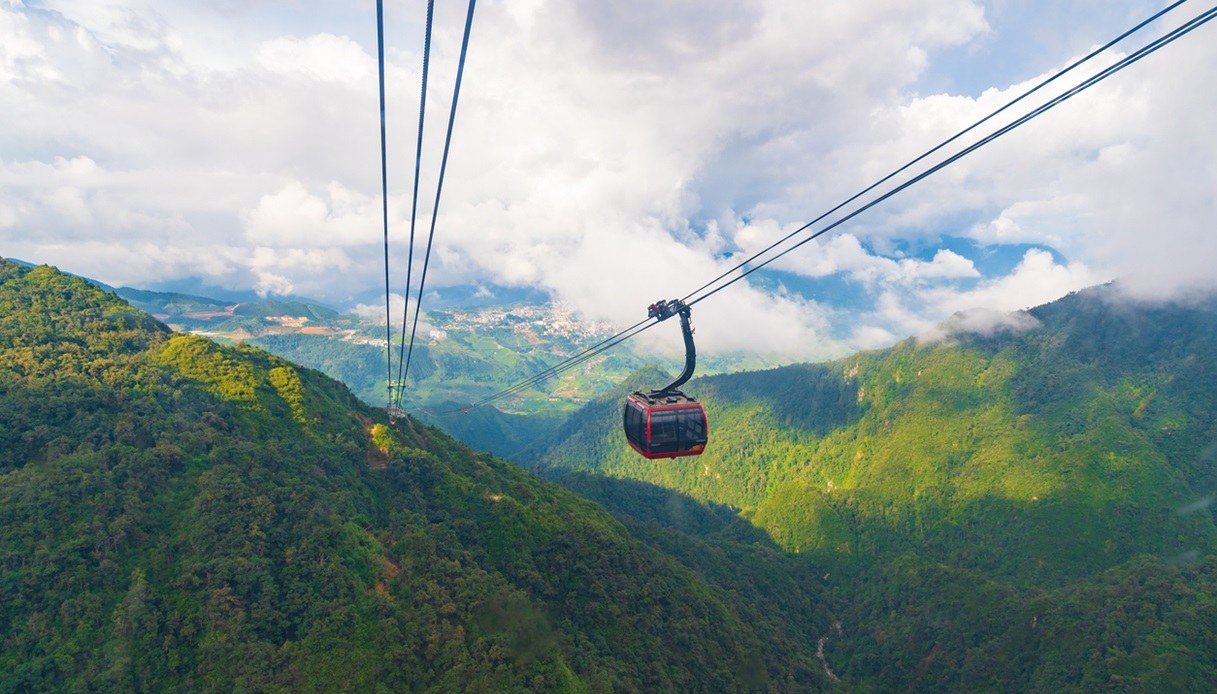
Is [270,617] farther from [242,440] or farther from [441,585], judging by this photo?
[242,440]

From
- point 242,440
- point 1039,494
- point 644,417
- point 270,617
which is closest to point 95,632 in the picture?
point 270,617

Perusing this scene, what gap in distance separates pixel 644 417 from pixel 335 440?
68564 mm

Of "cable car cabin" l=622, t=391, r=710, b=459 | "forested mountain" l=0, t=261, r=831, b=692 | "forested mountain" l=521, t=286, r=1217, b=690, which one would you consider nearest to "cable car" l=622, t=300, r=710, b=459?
"cable car cabin" l=622, t=391, r=710, b=459

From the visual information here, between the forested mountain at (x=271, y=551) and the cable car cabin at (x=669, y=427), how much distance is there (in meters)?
39.1

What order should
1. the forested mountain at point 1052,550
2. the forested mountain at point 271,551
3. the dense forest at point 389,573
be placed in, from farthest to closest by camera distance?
the forested mountain at point 1052,550, the dense forest at point 389,573, the forested mountain at point 271,551

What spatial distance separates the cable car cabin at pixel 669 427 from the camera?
3550 cm

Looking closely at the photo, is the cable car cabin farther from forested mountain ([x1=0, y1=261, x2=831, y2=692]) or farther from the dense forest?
the dense forest

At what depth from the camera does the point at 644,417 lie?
1405 inches

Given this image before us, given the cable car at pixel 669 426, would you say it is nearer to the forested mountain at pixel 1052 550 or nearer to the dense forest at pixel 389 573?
the dense forest at pixel 389 573

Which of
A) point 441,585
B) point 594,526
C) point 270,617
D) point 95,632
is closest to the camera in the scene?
point 95,632

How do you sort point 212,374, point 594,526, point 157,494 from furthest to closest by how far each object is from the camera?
point 594,526 < point 212,374 < point 157,494

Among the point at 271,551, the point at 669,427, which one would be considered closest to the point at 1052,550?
the point at 669,427

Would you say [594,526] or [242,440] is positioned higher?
[242,440]

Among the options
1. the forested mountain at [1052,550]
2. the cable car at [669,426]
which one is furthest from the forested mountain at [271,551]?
the cable car at [669,426]
